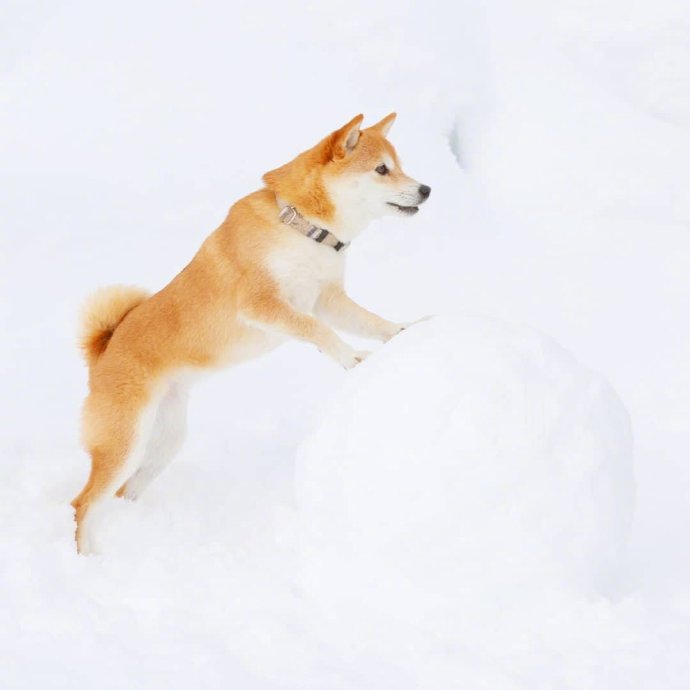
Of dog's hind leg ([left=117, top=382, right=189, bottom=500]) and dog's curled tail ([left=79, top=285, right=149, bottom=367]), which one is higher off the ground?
dog's curled tail ([left=79, top=285, right=149, bottom=367])

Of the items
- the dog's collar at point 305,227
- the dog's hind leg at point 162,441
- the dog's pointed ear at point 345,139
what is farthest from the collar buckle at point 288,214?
the dog's hind leg at point 162,441

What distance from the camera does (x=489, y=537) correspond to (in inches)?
133

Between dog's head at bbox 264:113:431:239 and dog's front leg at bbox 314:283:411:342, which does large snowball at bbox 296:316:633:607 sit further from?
dog's head at bbox 264:113:431:239

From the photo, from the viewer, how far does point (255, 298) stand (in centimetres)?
427

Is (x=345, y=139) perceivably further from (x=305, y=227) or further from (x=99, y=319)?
(x=99, y=319)

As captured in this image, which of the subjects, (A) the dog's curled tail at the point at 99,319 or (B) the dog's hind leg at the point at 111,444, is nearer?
(B) the dog's hind leg at the point at 111,444

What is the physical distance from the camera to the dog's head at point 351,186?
14.0 feet

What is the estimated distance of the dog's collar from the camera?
429cm

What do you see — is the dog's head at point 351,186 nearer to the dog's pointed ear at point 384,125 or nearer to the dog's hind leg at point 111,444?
the dog's pointed ear at point 384,125

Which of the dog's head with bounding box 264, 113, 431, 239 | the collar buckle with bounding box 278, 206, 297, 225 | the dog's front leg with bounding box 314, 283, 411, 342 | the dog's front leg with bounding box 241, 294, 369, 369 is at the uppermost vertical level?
the dog's head with bounding box 264, 113, 431, 239

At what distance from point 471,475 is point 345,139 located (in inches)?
61.4

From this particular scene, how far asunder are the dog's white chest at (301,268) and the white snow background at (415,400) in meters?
0.56

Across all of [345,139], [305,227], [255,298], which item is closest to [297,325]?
[255,298]

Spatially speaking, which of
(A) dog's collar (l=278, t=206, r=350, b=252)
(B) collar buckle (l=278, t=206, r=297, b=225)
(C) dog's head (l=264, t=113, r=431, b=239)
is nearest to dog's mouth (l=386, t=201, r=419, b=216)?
(C) dog's head (l=264, t=113, r=431, b=239)
